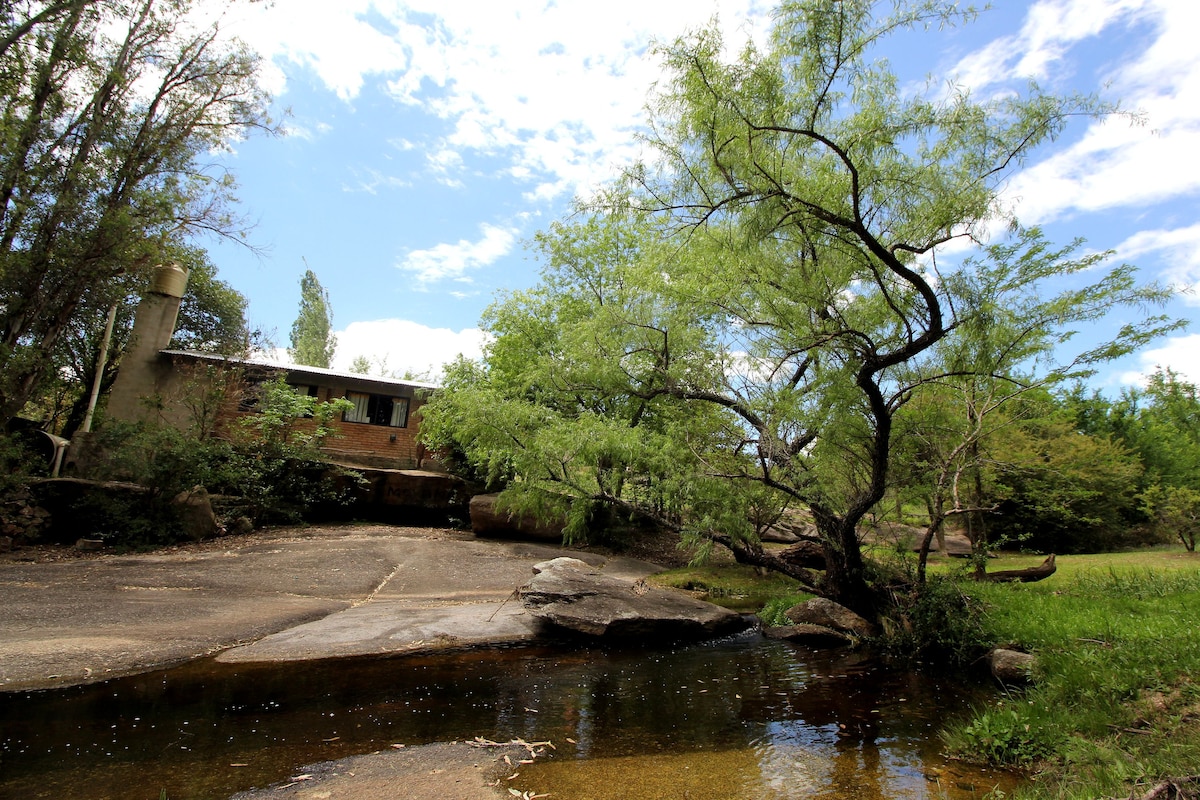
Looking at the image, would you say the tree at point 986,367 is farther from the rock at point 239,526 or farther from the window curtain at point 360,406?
the window curtain at point 360,406

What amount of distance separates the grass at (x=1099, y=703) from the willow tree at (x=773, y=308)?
215 centimetres

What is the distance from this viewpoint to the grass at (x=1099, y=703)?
343cm

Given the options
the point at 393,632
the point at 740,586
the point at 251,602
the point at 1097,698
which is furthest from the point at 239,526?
the point at 1097,698

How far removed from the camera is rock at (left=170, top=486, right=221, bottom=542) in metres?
12.6

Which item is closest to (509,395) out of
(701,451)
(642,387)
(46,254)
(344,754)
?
(642,387)

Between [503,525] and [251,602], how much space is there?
7.13m

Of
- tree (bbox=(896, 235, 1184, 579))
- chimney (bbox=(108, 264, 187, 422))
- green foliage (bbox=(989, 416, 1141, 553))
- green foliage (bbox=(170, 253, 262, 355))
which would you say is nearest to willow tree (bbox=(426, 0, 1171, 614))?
tree (bbox=(896, 235, 1184, 579))

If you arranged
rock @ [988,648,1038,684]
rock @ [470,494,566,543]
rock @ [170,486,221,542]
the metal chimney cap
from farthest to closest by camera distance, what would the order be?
the metal chimney cap
rock @ [470,494,566,543]
rock @ [170,486,221,542]
rock @ [988,648,1038,684]

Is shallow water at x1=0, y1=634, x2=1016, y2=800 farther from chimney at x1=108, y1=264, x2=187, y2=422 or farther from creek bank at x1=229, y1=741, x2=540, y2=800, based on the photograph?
chimney at x1=108, y1=264, x2=187, y2=422

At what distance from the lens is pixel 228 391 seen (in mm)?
16000

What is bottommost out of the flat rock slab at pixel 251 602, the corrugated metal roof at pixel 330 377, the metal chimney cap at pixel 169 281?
the flat rock slab at pixel 251 602

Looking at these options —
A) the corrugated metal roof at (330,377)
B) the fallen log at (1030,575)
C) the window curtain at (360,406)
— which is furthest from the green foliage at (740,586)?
the window curtain at (360,406)

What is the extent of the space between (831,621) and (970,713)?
3.05m

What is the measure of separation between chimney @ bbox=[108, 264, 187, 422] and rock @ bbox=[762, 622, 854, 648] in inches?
747
